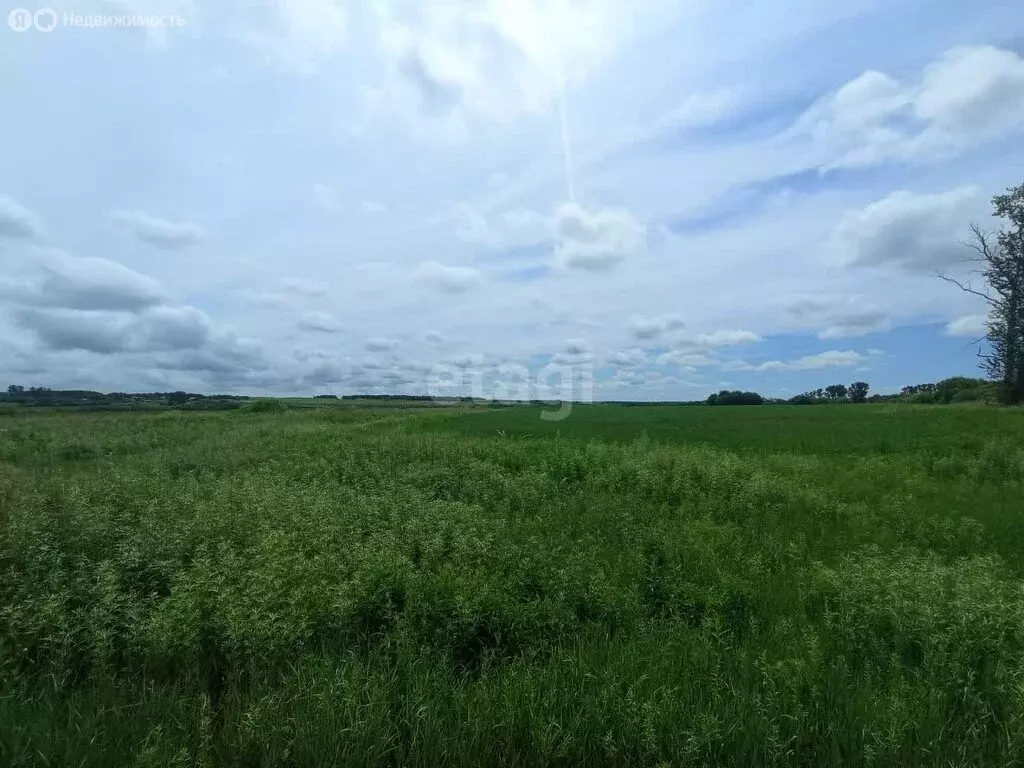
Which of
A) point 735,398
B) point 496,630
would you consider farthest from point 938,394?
point 496,630

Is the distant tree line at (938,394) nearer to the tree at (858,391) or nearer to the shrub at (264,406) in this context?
the tree at (858,391)

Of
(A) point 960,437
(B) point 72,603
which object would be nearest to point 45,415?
(B) point 72,603

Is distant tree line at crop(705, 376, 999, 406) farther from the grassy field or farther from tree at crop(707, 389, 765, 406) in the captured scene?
the grassy field

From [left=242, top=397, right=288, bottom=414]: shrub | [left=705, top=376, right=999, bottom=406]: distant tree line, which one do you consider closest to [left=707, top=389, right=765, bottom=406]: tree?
[left=705, top=376, right=999, bottom=406]: distant tree line

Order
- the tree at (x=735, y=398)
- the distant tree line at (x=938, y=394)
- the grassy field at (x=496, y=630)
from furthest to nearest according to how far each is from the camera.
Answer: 1. the tree at (x=735, y=398)
2. the distant tree line at (x=938, y=394)
3. the grassy field at (x=496, y=630)

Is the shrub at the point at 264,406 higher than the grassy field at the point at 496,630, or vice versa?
the shrub at the point at 264,406

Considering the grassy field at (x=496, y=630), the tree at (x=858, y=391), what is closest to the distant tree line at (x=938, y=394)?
the tree at (x=858, y=391)

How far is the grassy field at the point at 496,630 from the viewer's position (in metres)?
3.71

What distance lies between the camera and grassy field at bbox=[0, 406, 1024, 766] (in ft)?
12.2

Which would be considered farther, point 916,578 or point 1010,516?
point 1010,516

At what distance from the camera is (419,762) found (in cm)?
359

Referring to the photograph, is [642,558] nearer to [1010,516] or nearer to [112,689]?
[112,689]

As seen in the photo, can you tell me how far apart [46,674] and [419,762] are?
10.8 feet

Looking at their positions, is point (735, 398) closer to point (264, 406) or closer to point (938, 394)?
point (938, 394)
